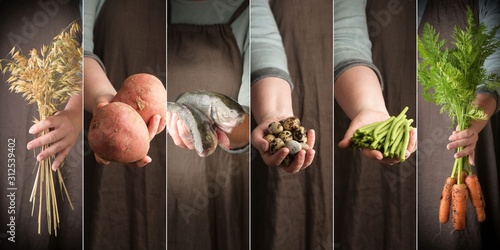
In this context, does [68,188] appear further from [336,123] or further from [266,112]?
[336,123]

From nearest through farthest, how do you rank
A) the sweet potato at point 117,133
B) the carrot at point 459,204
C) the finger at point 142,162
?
the sweet potato at point 117,133 < the finger at point 142,162 < the carrot at point 459,204

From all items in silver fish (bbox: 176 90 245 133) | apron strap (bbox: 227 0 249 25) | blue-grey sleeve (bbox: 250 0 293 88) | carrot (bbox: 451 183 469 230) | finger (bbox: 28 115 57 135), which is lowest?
carrot (bbox: 451 183 469 230)

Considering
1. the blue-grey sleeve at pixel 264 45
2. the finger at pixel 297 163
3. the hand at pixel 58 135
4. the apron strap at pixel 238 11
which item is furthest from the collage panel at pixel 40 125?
the finger at pixel 297 163

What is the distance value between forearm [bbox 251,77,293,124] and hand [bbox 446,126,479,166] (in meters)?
0.97

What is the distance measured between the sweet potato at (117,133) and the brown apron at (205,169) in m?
0.20

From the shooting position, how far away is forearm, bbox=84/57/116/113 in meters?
3.34

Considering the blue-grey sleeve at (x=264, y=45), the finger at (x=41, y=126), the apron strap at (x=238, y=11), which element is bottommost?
the finger at (x=41, y=126)

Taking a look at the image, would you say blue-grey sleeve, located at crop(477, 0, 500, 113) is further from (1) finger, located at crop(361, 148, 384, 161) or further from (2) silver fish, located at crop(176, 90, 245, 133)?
(2) silver fish, located at crop(176, 90, 245, 133)

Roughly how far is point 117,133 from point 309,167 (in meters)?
1.07

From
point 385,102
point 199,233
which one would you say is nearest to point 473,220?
point 385,102

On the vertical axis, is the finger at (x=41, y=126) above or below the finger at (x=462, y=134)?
above

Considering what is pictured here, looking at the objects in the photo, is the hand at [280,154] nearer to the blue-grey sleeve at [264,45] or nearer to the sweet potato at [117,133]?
the blue-grey sleeve at [264,45]

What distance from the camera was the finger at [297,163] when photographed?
3.50 meters

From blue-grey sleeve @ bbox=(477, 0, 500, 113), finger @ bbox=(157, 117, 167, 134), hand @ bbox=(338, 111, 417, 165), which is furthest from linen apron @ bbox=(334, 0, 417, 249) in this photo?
finger @ bbox=(157, 117, 167, 134)
